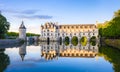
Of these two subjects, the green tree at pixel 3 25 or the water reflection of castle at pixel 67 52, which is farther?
the green tree at pixel 3 25

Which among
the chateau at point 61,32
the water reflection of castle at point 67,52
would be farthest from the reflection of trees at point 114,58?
the chateau at point 61,32

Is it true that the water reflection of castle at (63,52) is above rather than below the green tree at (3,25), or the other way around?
below

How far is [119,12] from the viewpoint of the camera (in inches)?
1921

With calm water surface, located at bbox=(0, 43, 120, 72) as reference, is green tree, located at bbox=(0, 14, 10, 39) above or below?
above

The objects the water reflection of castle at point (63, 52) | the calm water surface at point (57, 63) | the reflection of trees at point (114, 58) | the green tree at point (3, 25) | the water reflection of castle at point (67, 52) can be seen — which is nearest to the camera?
the calm water surface at point (57, 63)

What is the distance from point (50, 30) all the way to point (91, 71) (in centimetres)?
9084

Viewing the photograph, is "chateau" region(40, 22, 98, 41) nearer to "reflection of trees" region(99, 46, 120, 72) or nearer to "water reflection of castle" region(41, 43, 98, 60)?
"water reflection of castle" region(41, 43, 98, 60)

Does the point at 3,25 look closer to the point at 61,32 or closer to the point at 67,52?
the point at 67,52

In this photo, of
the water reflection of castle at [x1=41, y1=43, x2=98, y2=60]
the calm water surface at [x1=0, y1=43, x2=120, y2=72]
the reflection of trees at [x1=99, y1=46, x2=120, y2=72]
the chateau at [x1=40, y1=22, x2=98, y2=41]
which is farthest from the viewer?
the chateau at [x1=40, y1=22, x2=98, y2=41]


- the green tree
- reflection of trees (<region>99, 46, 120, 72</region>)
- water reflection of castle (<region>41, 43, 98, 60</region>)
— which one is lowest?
water reflection of castle (<region>41, 43, 98, 60</region>)

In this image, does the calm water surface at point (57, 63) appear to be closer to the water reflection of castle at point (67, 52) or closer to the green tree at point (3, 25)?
the water reflection of castle at point (67, 52)

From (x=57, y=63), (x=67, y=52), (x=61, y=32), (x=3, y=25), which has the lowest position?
(x=67, y=52)

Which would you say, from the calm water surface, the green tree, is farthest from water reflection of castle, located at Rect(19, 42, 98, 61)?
the green tree

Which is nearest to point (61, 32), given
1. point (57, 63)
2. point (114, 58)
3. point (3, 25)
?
point (3, 25)
